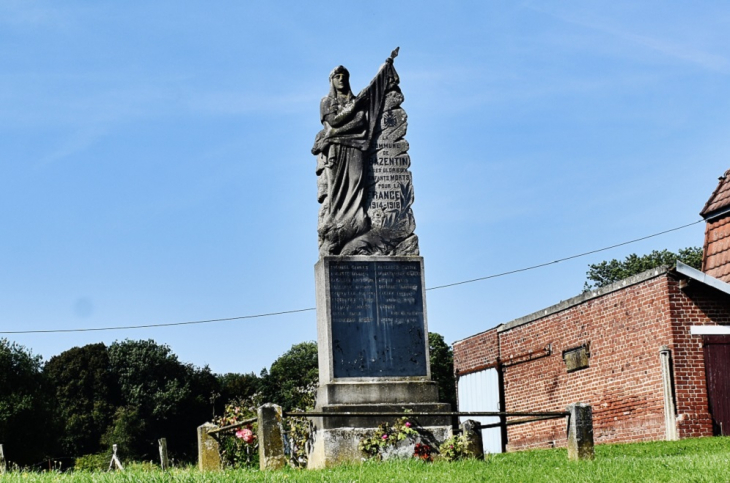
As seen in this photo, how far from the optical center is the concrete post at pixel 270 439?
11188 millimetres

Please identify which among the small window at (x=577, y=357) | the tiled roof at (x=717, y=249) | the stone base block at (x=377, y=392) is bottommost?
the stone base block at (x=377, y=392)

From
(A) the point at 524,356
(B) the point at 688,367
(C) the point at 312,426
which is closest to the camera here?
(C) the point at 312,426

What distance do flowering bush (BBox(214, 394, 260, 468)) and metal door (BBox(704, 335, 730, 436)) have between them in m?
9.52

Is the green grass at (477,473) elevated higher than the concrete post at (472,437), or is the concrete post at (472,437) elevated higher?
the concrete post at (472,437)

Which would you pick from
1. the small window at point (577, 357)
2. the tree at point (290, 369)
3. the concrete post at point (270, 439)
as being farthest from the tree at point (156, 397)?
the concrete post at point (270, 439)

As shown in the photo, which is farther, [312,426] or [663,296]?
[663,296]

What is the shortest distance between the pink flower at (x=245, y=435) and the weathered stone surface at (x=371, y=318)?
1.58 metres

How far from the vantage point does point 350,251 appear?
14023 millimetres

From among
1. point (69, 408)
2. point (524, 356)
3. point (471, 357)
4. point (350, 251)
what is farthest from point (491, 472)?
point (69, 408)

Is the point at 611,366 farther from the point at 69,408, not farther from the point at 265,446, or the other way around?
the point at 69,408

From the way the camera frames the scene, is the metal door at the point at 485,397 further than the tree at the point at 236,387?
No

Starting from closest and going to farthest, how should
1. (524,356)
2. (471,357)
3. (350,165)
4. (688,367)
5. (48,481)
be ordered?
(48,481) → (350,165) → (688,367) → (524,356) → (471,357)

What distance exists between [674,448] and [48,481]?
9958mm

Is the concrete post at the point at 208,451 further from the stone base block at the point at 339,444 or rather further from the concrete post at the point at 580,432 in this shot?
the concrete post at the point at 580,432
